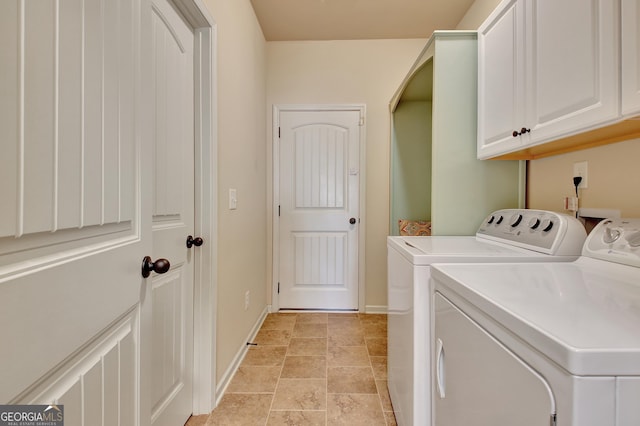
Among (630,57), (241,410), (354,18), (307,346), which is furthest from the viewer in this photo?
(354,18)

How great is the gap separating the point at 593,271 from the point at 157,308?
1579mm

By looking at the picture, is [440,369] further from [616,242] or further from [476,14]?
[476,14]

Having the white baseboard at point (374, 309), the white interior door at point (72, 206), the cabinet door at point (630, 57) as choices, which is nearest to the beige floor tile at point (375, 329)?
the white baseboard at point (374, 309)

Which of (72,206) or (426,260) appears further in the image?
(426,260)

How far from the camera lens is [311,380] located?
176 centimetres

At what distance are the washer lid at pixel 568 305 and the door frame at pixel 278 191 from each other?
1881 millimetres

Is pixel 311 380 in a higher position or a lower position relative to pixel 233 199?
lower

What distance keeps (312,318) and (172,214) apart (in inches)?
74.1

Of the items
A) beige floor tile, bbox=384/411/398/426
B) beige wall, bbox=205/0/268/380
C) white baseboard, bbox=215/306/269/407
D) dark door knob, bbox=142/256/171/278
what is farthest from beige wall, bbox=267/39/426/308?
dark door knob, bbox=142/256/171/278

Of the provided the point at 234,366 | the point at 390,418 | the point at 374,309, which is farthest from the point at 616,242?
the point at 374,309

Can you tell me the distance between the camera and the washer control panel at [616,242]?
0.89m

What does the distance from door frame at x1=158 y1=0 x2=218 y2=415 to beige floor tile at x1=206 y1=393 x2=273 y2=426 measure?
75 millimetres

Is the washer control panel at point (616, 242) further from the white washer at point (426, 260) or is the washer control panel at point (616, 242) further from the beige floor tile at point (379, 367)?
the beige floor tile at point (379, 367)

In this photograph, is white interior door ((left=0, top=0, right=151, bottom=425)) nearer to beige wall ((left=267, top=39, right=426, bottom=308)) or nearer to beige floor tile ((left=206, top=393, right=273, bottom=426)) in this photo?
beige floor tile ((left=206, top=393, right=273, bottom=426))
